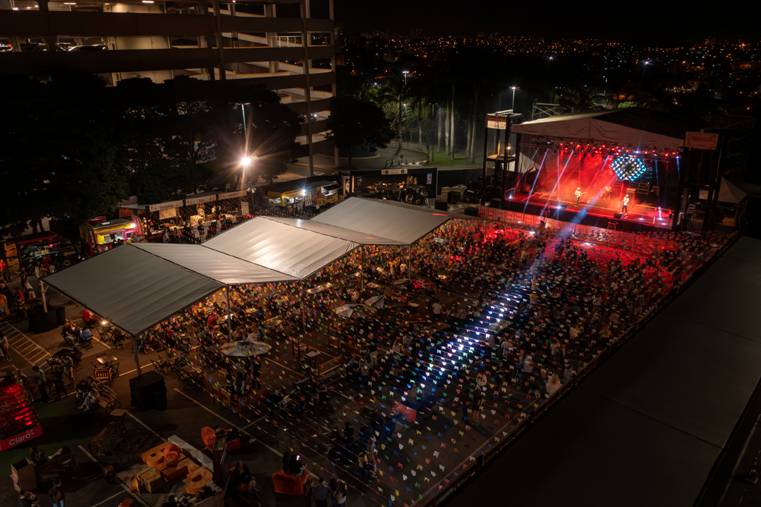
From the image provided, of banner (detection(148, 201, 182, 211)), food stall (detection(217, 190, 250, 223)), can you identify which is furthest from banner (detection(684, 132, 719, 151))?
banner (detection(148, 201, 182, 211))

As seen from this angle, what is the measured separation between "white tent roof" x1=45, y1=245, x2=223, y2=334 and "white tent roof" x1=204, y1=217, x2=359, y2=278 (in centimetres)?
286

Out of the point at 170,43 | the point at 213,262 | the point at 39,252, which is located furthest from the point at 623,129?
the point at 170,43

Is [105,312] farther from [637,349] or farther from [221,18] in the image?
[221,18]

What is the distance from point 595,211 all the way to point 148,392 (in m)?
24.9

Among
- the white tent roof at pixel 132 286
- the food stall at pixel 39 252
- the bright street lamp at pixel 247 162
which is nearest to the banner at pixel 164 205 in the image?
the bright street lamp at pixel 247 162

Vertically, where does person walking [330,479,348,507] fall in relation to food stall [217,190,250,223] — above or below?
above

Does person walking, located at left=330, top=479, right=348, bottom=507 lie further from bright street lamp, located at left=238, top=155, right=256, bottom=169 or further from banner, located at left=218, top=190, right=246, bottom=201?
banner, located at left=218, top=190, right=246, bottom=201

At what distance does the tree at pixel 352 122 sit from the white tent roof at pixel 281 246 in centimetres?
2281

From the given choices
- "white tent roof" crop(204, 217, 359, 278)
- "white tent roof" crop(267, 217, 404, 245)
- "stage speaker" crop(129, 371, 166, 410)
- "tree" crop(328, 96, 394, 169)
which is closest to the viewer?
"stage speaker" crop(129, 371, 166, 410)

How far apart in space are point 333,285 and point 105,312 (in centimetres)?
793

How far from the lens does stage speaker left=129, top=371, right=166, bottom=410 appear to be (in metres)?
13.0

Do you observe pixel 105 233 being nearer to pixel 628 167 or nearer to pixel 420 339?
pixel 420 339

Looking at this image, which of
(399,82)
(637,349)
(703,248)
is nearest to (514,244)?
(703,248)

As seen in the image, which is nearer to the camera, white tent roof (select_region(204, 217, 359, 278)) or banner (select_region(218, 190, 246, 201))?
white tent roof (select_region(204, 217, 359, 278))
